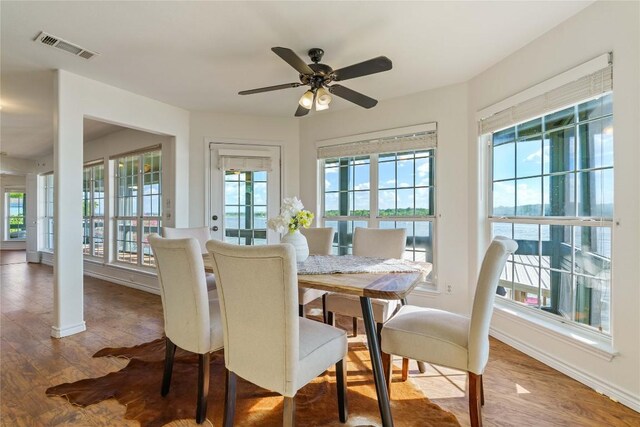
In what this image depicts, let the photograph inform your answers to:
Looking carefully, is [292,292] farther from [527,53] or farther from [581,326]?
[527,53]

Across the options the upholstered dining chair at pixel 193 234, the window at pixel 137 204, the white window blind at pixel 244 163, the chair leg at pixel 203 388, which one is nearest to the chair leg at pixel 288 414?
the chair leg at pixel 203 388

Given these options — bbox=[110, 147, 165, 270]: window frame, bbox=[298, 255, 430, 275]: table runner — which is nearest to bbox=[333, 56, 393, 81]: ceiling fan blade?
bbox=[298, 255, 430, 275]: table runner

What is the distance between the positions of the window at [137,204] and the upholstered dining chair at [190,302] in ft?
10.0

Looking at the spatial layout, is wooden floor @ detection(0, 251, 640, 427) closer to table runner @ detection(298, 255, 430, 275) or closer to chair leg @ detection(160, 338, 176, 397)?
chair leg @ detection(160, 338, 176, 397)

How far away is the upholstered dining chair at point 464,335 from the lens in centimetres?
141

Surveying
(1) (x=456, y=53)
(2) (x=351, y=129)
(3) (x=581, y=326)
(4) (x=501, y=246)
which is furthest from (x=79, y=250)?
(3) (x=581, y=326)

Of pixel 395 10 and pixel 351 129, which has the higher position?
pixel 395 10

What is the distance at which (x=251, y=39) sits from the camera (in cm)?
230

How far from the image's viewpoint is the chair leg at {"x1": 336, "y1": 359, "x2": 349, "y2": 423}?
1.58 m

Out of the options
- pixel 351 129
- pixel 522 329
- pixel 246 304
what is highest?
pixel 351 129

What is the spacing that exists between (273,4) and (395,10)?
0.80 metres

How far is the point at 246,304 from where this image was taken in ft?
4.24

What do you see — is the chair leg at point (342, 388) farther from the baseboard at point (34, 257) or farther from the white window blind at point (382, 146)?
the baseboard at point (34, 257)

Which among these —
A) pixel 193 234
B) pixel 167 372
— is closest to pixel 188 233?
pixel 193 234
